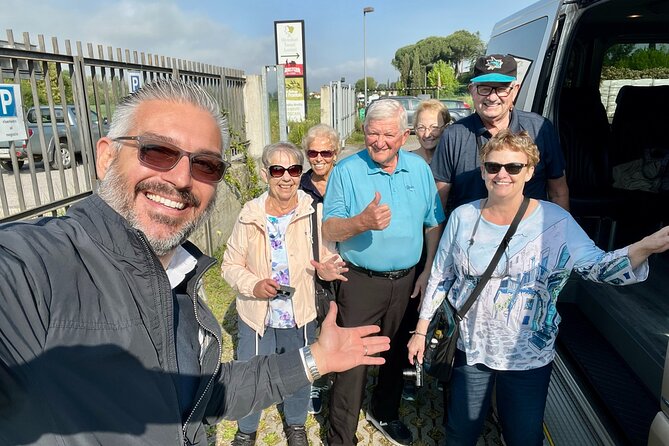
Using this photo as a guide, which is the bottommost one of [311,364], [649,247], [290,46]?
[311,364]

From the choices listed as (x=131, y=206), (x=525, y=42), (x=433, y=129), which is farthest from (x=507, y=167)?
(x=525, y=42)

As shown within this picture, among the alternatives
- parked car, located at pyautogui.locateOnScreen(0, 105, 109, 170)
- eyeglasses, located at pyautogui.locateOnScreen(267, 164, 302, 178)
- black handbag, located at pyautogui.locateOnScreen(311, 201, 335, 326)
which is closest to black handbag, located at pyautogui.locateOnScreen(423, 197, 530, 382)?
black handbag, located at pyautogui.locateOnScreen(311, 201, 335, 326)

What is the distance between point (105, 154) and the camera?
132cm

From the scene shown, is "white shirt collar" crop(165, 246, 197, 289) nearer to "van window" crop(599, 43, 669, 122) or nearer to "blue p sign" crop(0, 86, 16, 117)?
"blue p sign" crop(0, 86, 16, 117)

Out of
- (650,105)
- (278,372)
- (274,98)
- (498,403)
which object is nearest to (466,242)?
(498,403)

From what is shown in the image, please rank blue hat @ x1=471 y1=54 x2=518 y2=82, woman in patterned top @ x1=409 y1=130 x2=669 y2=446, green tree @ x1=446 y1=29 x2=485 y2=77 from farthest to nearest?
green tree @ x1=446 y1=29 x2=485 y2=77, blue hat @ x1=471 y1=54 x2=518 y2=82, woman in patterned top @ x1=409 y1=130 x2=669 y2=446

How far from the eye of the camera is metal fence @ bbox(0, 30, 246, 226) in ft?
10.1

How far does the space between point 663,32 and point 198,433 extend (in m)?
5.06

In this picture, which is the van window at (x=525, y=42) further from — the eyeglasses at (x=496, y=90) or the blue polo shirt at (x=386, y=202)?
the blue polo shirt at (x=386, y=202)

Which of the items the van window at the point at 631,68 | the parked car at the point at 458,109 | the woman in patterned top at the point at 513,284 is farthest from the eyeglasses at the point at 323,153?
the parked car at the point at 458,109

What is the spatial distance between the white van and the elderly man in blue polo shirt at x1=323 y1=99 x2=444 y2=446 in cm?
100

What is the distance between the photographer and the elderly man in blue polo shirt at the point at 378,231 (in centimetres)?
252

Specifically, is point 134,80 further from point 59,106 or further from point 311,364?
point 311,364

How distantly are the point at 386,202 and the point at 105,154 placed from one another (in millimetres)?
1565
